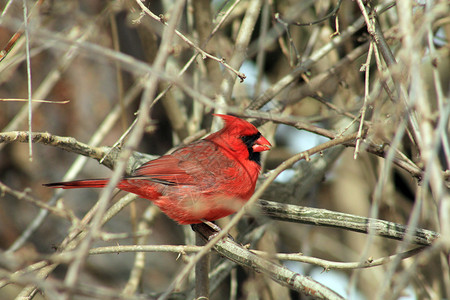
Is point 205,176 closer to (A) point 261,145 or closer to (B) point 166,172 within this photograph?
(B) point 166,172

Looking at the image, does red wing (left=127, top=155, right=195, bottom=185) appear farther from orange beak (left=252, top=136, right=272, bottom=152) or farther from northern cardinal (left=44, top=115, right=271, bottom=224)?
orange beak (left=252, top=136, right=272, bottom=152)

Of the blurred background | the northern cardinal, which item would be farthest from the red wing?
the blurred background

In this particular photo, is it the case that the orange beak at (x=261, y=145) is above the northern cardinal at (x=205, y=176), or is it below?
above

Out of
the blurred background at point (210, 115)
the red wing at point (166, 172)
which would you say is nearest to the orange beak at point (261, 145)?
the blurred background at point (210, 115)

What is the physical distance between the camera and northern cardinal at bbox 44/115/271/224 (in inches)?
111

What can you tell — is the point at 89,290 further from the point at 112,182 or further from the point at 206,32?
the point at 206,32

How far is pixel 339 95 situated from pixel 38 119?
2.20 metres

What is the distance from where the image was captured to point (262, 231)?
3.26 m

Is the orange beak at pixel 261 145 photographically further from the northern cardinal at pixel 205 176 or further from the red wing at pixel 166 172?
the red wing at pixel 166 172

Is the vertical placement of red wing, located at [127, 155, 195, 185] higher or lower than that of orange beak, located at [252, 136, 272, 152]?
lower

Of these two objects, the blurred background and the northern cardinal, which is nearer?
the northern cardinal

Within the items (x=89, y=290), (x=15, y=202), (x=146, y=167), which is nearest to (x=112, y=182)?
(x=89, y=290)

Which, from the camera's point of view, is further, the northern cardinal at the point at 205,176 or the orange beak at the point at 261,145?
the orange beak at the point at 261,145

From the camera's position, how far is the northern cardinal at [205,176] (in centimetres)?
283
